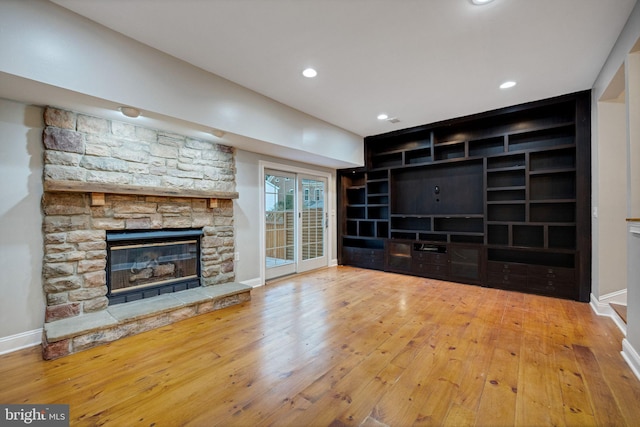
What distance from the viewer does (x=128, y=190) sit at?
272 centimetres

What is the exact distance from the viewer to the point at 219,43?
2371 millimetres

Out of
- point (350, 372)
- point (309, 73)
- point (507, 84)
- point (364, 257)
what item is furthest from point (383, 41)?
point (364, 257)

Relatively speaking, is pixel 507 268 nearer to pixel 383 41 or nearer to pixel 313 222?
pixel 313 222

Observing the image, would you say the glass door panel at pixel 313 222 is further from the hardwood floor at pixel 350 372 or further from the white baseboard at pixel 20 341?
the white baseboard at pixel 20 341

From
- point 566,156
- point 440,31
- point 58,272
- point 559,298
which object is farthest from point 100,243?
point 566,156

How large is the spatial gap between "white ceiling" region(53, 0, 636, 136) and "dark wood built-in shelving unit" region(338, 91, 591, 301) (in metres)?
0.74

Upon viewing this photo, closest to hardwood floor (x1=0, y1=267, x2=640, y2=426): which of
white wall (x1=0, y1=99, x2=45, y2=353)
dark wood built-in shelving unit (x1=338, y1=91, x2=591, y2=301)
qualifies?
white wall (x1=0, y1=99, x2=45, y2=353)

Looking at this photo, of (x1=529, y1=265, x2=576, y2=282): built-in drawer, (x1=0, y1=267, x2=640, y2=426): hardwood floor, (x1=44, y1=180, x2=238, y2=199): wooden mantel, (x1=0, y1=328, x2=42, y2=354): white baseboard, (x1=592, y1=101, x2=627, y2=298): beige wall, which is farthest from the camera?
(x1=529, y1=265, x2=576, y2=282): built-in drawer

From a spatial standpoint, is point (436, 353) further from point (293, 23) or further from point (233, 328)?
point (293, 23)

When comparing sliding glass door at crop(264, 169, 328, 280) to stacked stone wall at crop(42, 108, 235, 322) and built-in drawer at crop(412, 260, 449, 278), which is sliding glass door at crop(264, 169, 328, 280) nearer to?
stacked stone wall at crop(42, 108, 235, 322)

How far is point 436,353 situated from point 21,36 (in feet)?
12.6

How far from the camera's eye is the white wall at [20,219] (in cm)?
225

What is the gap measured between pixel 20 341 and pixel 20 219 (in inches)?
41.4

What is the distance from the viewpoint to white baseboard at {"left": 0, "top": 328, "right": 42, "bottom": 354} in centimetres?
222
